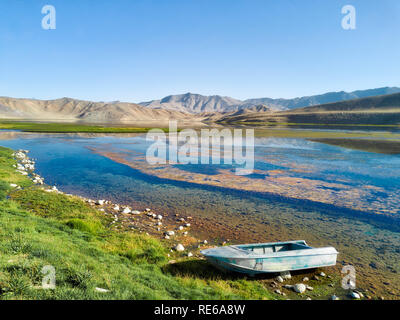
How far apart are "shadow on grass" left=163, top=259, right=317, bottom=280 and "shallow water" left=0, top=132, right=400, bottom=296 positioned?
2866 millimetres

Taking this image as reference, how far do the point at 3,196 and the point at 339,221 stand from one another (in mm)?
22124

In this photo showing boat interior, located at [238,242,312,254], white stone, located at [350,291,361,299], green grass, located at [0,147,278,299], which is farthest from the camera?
boat interior, located at [238,242,312,254]

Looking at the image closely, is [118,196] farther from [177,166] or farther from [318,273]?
[318,273]

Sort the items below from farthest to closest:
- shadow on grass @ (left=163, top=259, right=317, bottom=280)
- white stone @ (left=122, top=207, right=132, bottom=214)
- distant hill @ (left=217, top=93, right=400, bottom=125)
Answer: distant hill @ (left=217, top=93, right=400, bottom=125) < white stone @ (left=122, top=207, right=132, bottom=214) < shadow on grass @ (left=163, top=259, right=317, bottom=280)

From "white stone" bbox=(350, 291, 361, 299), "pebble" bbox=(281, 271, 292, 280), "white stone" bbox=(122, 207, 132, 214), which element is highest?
"white stone" bbox=(122, 207, 132, 214)

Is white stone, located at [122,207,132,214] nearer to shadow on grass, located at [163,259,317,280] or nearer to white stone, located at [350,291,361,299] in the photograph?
shadow on grass, located at [163,259,317,280]

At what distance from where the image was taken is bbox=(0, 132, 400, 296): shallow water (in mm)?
12768

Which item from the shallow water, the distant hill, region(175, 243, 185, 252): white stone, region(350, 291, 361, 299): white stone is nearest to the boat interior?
the shallow water

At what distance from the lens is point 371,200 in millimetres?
19094

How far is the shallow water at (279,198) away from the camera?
12768 millimetres

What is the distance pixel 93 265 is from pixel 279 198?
15283 mm

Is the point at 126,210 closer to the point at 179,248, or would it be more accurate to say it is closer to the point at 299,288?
the point at 179,248
